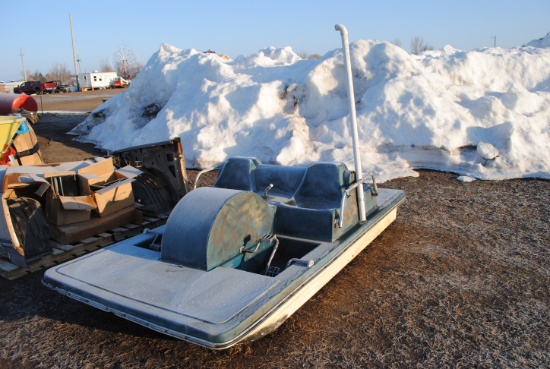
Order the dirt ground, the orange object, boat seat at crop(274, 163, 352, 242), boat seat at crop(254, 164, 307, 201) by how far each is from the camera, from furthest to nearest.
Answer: the orange object < boat seat at crop(254, 164, 307, 201) < boat seat at crop(274, 163, 352, 242) < the dirt ground

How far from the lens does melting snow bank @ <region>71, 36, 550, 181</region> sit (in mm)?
8320

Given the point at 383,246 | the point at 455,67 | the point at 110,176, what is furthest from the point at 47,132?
the point at 383,246

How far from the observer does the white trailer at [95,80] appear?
43219 millimetres

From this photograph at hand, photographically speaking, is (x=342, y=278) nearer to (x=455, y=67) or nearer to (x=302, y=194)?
(x=302, y=194)

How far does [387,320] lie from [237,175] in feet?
7.53

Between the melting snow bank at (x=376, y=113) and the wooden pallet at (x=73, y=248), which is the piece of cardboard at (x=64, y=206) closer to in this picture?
the wooden pallet at (x=73, y=248)

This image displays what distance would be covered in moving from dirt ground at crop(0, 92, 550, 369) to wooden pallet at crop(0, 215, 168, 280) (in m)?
0.10

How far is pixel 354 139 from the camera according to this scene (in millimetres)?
4172

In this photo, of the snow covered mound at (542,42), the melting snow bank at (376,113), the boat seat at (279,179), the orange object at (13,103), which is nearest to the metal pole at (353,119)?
the boat seat at (279,179)

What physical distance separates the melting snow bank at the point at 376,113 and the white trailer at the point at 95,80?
33.7 metres

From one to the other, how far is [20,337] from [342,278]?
106 inches

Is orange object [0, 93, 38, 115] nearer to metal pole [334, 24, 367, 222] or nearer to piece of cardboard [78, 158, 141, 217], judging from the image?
piece of cardboard [78, 158, 141, 217]

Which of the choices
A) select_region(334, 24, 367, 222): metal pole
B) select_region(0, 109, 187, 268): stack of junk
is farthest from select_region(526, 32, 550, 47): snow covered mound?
select_region(0, 109, 187, 268): stack of junk

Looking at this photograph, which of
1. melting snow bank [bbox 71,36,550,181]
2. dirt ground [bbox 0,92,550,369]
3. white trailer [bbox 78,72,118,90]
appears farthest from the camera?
white trailer [bbox 78,72,118,90]
